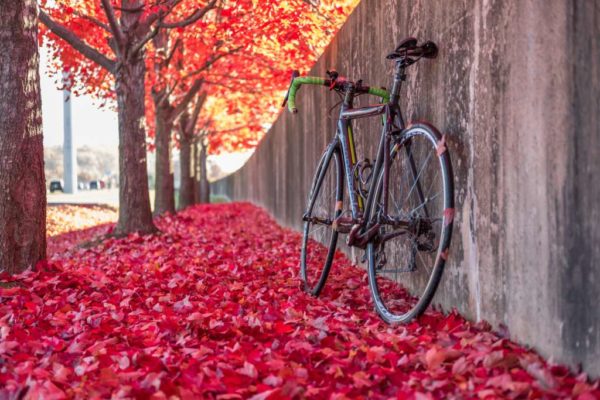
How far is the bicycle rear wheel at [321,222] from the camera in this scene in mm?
4957

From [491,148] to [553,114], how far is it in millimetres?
648

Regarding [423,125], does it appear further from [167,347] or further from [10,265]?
[10,265]

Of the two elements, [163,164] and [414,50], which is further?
[163,164]

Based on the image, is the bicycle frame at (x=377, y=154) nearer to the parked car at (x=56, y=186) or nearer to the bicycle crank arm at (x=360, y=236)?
the bicycle crank arm at (x=360, y=236)

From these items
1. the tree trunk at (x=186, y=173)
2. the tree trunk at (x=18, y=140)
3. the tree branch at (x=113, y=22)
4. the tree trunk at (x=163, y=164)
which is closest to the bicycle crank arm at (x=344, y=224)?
the tree trunk at (x=18, y=140)

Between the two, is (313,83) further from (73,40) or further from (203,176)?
(203,176)

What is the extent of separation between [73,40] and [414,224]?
7112 millimetres

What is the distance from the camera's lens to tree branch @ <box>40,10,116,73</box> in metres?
8.91

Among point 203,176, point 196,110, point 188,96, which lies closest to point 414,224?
point 188,96

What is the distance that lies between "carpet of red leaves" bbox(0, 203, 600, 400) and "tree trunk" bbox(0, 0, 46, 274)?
29cm

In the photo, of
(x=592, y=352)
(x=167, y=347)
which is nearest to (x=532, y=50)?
(x=592, y=352)


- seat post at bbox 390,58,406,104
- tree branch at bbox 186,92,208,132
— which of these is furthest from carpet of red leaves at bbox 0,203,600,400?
tree branch at bbox 186,92,208,132

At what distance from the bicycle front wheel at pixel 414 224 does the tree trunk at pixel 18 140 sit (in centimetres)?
291

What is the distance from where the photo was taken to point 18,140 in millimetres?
5527
